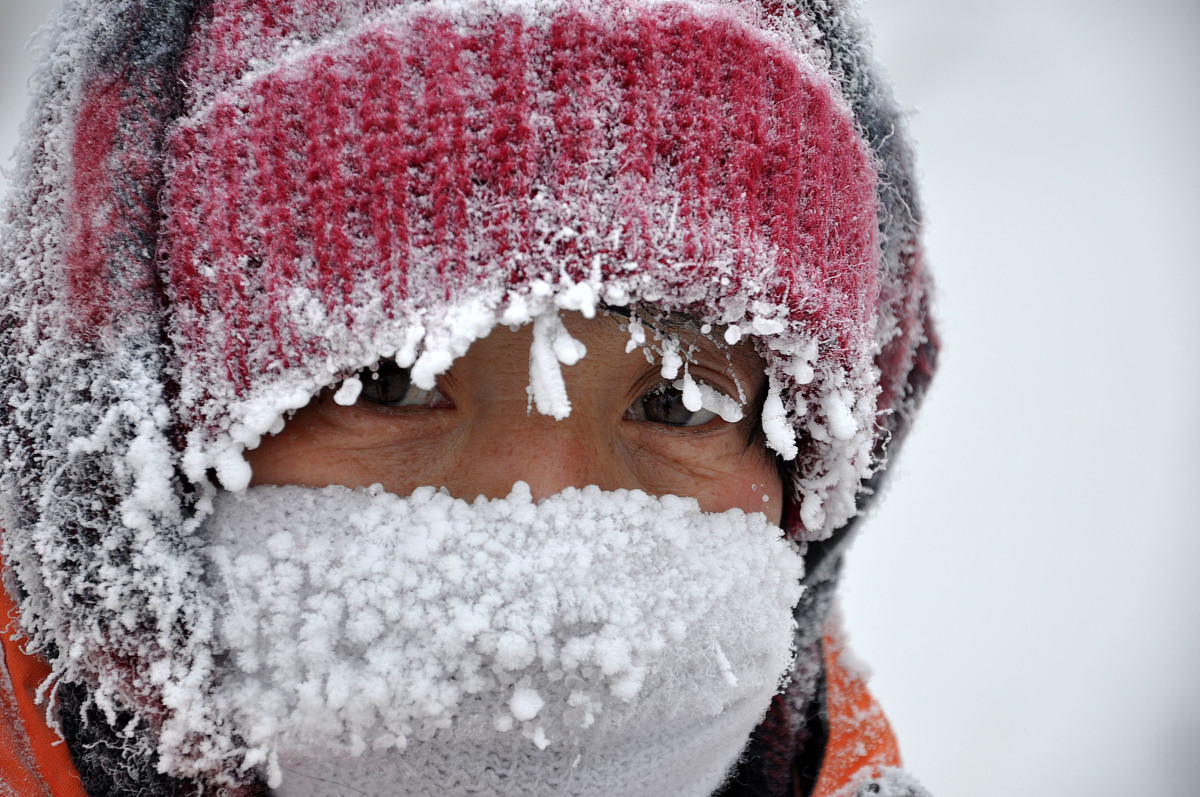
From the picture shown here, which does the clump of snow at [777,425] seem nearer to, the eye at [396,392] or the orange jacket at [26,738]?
the eye at [396,392]

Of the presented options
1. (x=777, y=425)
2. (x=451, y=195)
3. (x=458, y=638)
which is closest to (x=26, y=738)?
(x=458, y=638)

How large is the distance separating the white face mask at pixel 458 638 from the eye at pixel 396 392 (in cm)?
9

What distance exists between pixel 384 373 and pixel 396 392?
0.07 feet

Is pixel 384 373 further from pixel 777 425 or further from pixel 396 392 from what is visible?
pixel 777 425

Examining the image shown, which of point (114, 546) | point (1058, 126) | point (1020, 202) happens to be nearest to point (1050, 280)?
point (1020, 202)

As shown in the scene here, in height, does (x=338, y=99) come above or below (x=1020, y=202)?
above

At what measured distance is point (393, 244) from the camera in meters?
0.77

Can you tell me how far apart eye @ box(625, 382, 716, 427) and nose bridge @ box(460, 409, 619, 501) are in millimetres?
111

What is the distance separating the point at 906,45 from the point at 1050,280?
75cm

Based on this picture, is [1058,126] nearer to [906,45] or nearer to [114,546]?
[906,45]

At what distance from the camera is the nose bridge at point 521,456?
2.77 feet

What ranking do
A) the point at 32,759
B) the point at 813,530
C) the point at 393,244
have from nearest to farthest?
the point at 393,244
the point at 32,759
the point at 813,530

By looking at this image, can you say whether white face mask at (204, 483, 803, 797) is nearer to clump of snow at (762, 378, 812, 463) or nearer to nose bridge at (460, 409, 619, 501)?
nose bridge at (460, 409, 619, 501)

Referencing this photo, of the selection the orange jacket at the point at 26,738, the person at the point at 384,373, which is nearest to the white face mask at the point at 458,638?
the person at the point at 384,373
